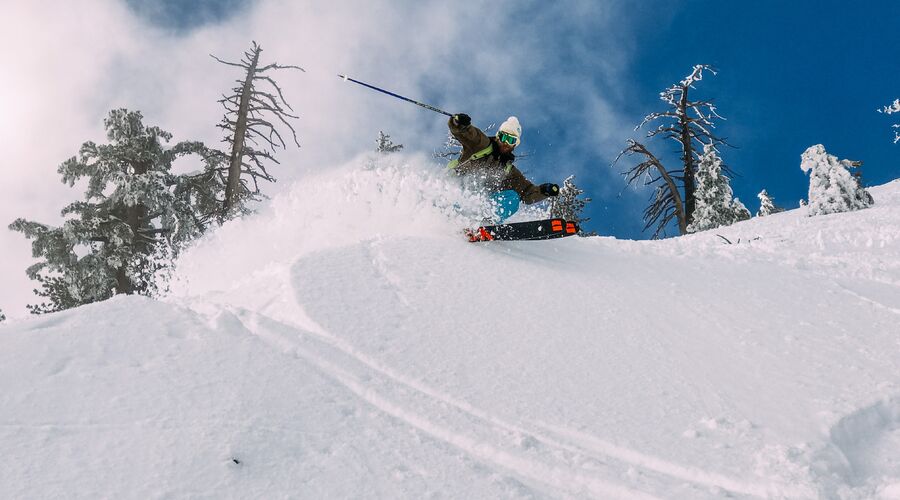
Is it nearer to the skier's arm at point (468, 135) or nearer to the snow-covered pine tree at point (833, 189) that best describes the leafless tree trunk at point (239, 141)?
the skier's arm at point (468, 135)

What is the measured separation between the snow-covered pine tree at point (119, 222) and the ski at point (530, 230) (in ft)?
41.0

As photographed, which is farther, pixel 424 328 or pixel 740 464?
pixel 424 328

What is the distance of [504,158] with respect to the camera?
9133 mm

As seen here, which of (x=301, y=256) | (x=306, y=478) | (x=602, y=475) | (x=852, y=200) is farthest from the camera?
(x=852, y=200)

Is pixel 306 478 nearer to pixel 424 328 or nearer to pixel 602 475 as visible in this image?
pixel 602 475

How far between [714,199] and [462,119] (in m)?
20.1

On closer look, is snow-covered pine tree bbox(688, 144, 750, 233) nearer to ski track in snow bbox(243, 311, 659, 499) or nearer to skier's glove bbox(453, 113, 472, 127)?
skier's glove bbox(453, 113, 472, 127)

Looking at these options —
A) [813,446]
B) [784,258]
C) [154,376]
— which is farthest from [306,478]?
[784,258]

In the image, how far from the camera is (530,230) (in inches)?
339

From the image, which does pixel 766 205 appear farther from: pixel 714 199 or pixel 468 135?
pixel 468 135

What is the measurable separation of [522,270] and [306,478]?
4.39m

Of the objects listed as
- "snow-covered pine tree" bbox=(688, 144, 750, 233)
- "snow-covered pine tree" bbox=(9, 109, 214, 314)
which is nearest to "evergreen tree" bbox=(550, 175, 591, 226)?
"snow-covered pine tree" bbox=(688, 144, 750, 233)

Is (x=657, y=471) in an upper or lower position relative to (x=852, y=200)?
lower

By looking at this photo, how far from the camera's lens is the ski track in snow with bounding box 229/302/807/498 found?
3262mm
